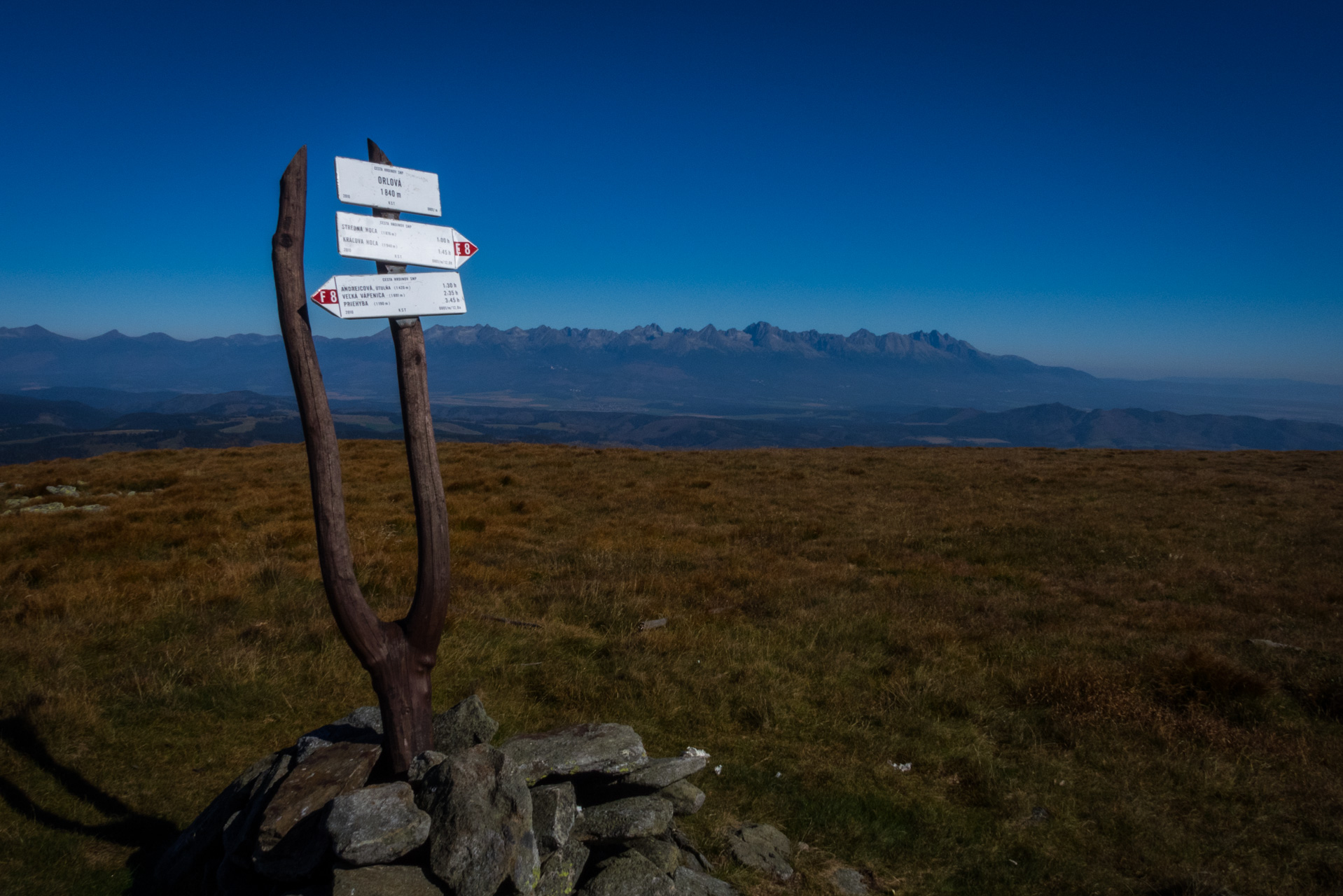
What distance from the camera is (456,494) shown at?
2320cm

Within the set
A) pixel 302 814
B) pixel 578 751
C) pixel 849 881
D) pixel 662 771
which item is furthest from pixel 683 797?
pixel 302 814

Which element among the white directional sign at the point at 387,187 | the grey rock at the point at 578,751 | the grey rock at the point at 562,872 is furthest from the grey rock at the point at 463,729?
the white directional sign at the point at 387,187

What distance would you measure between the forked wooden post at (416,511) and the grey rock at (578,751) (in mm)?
890

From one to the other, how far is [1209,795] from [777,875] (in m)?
4.45

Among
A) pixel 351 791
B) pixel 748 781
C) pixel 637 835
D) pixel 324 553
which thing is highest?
pixel 324 553

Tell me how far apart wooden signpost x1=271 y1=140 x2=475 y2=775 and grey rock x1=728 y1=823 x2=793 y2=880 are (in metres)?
2.79

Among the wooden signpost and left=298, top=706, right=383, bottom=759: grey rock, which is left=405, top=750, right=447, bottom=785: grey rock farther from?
left=298, top=706, right=383, bottom=759: grey rock

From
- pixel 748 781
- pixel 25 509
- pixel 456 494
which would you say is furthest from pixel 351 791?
pixel 25 509

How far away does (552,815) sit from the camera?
4789 millimetres

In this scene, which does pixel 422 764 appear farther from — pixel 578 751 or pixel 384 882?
pixel 578 751

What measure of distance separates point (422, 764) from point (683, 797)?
228cm

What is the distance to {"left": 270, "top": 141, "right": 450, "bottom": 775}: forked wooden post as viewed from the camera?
16.7 ft

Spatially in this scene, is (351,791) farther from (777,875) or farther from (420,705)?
(777,875)

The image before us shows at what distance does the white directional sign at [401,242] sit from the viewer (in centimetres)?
488
